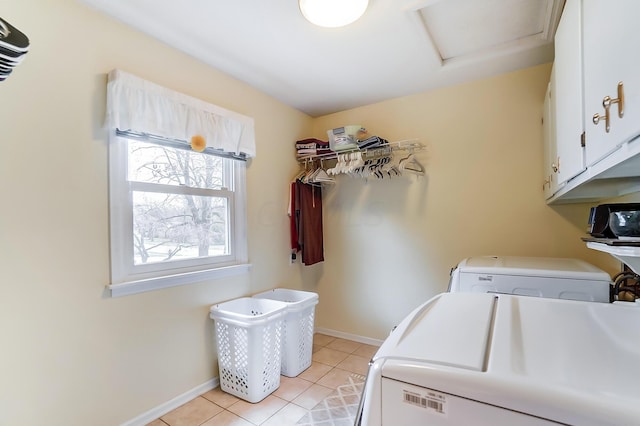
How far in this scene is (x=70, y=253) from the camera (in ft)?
5.20

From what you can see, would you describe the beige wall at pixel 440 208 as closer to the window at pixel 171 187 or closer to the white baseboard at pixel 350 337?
the white baseboard at pixel 350 337

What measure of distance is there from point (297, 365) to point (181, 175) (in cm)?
174

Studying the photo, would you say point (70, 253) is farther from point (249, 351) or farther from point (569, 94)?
point (569, 94)

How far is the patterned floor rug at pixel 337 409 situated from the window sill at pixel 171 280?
1.14m

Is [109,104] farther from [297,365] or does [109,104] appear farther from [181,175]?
[297,365]

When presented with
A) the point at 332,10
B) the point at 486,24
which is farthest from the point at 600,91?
the point at 486,24

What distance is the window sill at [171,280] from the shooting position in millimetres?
1754

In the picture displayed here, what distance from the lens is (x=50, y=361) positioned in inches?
59.2

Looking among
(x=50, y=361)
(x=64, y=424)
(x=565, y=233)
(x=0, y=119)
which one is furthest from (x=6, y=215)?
(x=565, y=233)

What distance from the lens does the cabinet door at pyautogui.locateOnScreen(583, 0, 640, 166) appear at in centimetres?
69

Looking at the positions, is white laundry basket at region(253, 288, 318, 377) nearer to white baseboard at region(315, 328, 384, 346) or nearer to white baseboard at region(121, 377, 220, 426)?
white baseboard at region(121, 377, 220, 426)

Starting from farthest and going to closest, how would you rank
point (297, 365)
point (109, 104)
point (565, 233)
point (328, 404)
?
point (297, 365), point (565, 233), point (328, 404), point (109, 104)

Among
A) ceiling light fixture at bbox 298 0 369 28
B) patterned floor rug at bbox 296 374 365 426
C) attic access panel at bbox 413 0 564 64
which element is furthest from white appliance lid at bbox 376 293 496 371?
attic access panel at bbox 413 0 564 64

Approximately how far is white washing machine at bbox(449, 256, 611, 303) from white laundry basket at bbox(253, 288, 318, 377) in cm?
118
